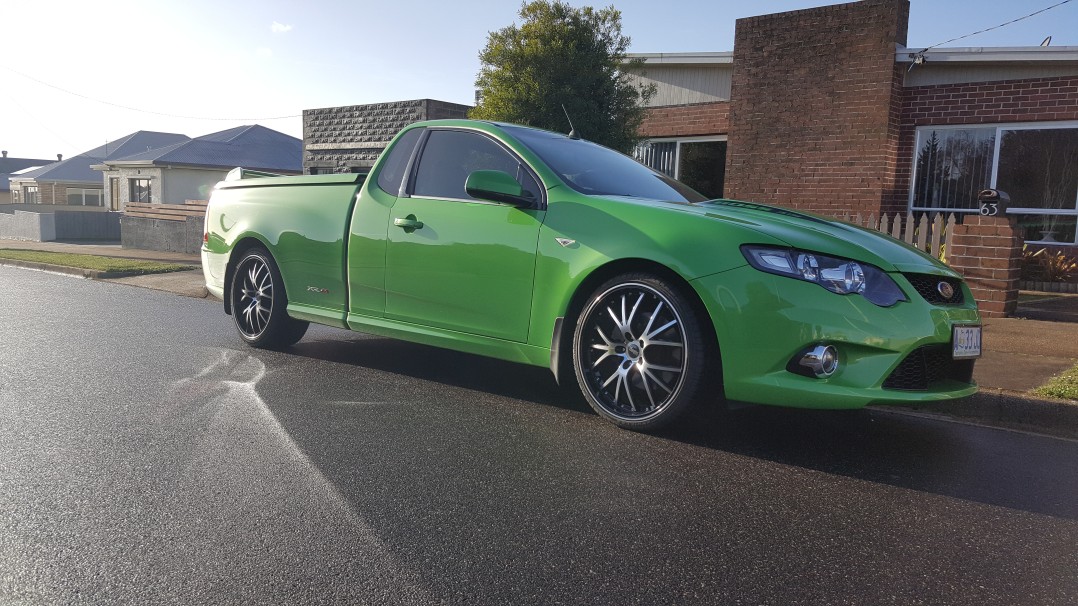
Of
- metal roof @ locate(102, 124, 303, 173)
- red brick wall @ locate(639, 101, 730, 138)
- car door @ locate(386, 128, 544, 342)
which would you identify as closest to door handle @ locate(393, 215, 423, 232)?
car door @ locate(386, 128, 544, 342)

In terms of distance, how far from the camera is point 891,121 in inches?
545

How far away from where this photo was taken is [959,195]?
45.9ft

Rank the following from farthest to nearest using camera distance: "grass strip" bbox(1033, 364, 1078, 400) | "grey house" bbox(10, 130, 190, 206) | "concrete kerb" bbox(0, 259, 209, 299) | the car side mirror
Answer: "grey house" bbox(10, 130, 190, 206) < "concrete kerb" bbox(0, 259, 209, 299) < "grass strip" bbox(1033, 364, 1078, 400) < the car side mirror

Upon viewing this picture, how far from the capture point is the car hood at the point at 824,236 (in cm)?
407

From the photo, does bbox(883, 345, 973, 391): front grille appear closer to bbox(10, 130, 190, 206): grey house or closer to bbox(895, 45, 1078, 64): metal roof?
bbox(895, 45, 1078, 64): metal roof

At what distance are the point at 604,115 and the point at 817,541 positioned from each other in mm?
11049

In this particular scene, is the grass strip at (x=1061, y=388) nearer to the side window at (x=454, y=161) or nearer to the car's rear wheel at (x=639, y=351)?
the car's rear wheel at (x=639, y=351)

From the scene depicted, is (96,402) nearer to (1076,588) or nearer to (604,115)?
(1076,588)

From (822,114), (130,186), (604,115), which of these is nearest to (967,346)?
(604,115)

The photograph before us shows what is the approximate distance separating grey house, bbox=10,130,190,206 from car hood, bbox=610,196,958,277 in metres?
59.4

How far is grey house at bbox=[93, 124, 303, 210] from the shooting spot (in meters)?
40.2

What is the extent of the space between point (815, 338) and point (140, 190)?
4331 centimetres

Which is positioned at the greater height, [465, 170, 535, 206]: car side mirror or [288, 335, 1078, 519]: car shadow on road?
[465, 170, 535, 206]: car side mirror

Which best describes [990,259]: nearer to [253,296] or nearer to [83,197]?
[253,296]
